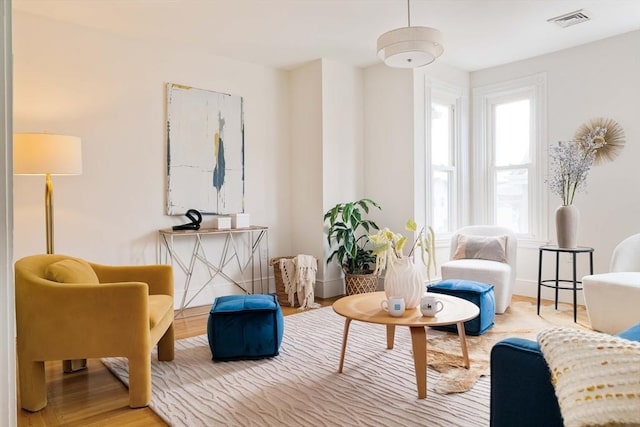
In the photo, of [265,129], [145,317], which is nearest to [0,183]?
[145,317]

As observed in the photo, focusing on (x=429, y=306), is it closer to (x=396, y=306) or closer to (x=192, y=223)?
(x=396, y=306)

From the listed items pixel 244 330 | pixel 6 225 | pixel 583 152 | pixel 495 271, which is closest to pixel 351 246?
pixel 495 271

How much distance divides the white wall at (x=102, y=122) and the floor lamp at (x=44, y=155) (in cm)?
54

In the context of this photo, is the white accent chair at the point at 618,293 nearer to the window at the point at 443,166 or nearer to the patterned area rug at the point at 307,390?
the patterned area rug at the point at 307,390

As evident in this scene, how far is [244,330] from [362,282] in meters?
1.94

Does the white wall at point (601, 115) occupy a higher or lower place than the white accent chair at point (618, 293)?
higher

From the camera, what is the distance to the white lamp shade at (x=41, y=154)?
2980 mm

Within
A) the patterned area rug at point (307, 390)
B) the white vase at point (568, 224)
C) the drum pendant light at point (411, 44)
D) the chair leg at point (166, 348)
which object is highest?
the drum pendant light at point (411, 44)

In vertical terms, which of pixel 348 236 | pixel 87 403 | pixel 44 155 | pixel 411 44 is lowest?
pixel 87 403

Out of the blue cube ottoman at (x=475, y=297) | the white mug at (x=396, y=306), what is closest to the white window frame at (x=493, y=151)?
the blue cube ottoman at (x=475, y=297)

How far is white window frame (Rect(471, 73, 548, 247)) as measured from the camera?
4723 millimetres

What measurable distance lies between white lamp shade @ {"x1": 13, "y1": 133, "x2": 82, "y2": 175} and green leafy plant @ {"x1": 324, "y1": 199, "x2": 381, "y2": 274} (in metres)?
2.52

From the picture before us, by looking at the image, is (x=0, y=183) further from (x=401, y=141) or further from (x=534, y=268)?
(x=534, y=268)

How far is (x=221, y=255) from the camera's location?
464 centimetres
